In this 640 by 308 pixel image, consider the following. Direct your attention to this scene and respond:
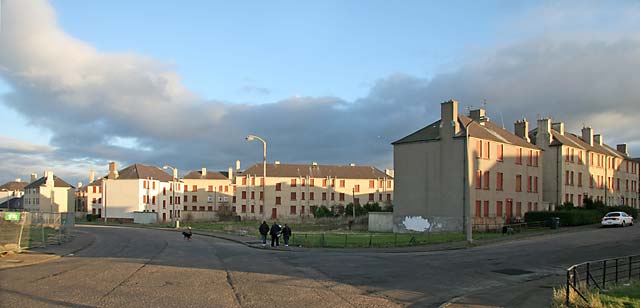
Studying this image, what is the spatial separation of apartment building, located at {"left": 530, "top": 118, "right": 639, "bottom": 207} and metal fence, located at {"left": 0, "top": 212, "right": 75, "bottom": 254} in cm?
5132

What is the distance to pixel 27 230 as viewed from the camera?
3547 centimetres

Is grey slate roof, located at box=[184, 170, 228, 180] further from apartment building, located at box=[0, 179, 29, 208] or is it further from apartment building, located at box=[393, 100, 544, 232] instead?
apartment building, located at box=[393, 100, 544, 232]

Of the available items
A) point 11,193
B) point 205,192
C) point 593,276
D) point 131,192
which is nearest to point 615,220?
point 593,276

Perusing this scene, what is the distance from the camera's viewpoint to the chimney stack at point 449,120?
5306 cm

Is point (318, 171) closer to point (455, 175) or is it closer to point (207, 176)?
point (207, 176)

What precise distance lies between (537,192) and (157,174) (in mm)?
75125

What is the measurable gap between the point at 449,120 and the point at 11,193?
131 meters

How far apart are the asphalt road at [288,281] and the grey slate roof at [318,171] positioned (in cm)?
8169

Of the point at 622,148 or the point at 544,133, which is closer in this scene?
the point at 544,133

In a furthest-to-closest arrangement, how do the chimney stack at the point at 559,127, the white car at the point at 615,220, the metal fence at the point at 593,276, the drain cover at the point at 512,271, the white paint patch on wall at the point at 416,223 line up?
1. the chimney stack at the point at 559,127
2. the white paint patch on wall at the point at 416,223
3. the white car at the point at 615,220
4. the drain cover at the point at 512,271
5. the metal fence at the point at 593,276

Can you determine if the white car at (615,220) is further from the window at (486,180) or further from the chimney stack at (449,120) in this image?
the chimney stack at (449,120)

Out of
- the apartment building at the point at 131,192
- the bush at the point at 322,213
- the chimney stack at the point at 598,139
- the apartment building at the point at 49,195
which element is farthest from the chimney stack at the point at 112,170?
the chimney stack at the point at 598,139

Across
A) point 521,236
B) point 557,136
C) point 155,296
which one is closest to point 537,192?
point 557,136

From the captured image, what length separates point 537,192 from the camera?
205 feet
